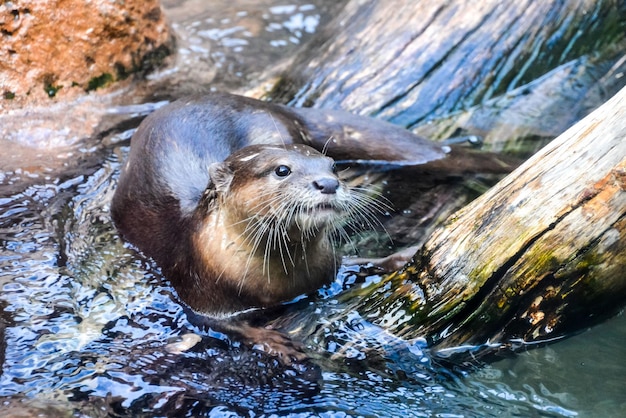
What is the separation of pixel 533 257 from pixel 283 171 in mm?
1006

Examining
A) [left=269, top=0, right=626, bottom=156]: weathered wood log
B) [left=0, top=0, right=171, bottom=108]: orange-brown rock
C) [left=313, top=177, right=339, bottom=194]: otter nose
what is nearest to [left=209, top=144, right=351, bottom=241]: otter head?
[left=313, top=177, right=339, bottom=194]: otter nose

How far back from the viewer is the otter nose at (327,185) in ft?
9.86

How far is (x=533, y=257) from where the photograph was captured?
282 centimetres

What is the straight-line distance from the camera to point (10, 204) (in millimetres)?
4074

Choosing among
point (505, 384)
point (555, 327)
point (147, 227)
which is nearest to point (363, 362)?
point (505, 384)

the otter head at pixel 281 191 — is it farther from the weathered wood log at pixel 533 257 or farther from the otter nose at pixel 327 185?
the weathered wood log at pixel 533 257

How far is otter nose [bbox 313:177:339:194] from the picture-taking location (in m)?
3.01

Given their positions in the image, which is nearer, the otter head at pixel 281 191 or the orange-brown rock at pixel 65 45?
the otter head at pixel 281 191

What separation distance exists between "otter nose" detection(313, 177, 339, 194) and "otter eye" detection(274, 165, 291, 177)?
190 millimetres

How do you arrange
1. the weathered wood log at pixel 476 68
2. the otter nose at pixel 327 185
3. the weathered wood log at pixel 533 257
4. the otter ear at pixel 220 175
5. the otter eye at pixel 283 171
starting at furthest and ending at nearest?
the weathered wood log at pixel 476 68 < the otter ear at pixel 220 175 < the otter eye at pixel 283 171 < the otter nose at pixel 327 185 < the weathered wood log at pixel 533 257

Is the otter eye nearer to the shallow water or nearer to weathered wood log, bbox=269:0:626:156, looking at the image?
the shallow water

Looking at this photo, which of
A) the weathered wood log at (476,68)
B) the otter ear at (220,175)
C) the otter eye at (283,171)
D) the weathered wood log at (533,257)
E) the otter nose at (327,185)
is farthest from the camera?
the weathered wood log at (476,68)

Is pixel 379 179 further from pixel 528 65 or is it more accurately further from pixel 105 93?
pixel 105 93

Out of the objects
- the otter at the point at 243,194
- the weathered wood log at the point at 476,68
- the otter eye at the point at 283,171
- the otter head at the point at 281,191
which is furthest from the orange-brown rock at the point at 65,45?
the otter eye at the point at 283,171
